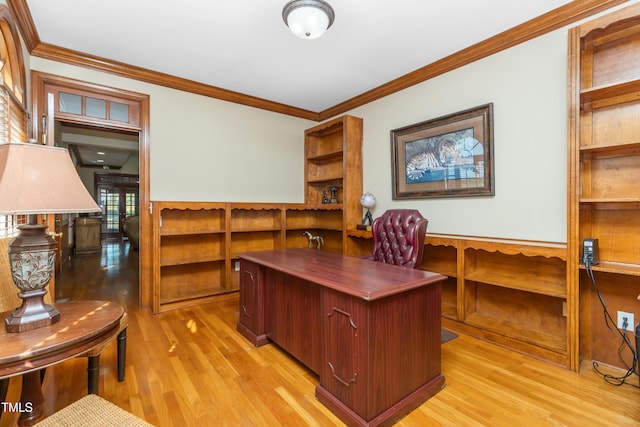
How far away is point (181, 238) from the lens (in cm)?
367

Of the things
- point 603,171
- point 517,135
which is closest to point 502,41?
point 517,135

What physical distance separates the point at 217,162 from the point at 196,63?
1166mm

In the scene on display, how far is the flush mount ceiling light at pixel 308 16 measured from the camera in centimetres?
213

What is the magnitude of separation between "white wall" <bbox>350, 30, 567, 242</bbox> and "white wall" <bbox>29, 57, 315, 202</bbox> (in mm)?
2025

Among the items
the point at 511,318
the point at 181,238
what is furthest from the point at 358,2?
the point at 181,238

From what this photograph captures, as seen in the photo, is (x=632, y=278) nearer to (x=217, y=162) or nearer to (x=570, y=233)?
(x=570, y=233)

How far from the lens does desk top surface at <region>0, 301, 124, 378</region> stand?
111 centimetres

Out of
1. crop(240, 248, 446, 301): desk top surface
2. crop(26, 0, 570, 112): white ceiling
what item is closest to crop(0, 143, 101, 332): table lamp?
crop(240, 248, 446, 301): desk top surface

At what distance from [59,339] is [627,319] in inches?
127

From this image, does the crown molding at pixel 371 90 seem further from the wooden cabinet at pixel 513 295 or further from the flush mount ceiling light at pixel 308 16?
the wooden cabinet at pixel 513 295

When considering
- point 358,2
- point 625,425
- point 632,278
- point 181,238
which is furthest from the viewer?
point 181,238

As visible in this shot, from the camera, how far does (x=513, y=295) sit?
8.62 feet

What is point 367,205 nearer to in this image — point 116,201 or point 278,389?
point 278,389

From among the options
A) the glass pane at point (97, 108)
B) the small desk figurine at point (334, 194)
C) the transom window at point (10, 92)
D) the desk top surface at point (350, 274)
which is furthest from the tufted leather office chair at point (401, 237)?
the glass pane at point (97, 108)
